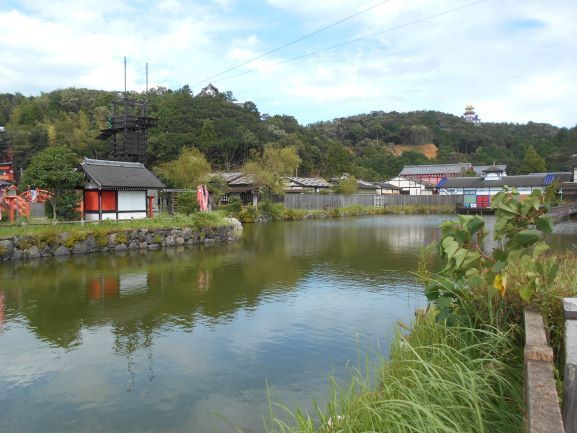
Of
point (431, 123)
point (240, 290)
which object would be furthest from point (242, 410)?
point (431, 123)

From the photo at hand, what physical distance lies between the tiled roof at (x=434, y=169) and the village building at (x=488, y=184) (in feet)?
31.6

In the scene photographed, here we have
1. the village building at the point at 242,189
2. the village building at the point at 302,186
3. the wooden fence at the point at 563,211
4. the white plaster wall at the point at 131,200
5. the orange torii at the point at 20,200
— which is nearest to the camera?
the orange torii at the point at 20,200

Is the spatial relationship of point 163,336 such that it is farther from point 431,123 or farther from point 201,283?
point 431,123

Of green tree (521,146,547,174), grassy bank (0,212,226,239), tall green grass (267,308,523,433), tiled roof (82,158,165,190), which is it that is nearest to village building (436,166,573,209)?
green tree (521,146,547,174)

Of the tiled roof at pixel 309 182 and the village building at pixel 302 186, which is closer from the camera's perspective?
the village building at pixel 302 186

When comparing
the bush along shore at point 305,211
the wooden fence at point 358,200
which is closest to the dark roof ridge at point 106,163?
the bush along shore at point 305,211

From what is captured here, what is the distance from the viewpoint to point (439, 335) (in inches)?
145

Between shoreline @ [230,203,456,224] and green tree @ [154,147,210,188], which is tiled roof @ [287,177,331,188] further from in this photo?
green tree @ [154,147,210,188]

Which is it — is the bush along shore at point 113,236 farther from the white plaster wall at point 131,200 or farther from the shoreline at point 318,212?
the shoreline at point 318,212

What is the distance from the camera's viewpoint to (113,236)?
1517 centimetres

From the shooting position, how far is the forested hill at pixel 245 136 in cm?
3850

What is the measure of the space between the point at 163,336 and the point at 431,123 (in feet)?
267

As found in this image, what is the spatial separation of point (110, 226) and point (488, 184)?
119 ft

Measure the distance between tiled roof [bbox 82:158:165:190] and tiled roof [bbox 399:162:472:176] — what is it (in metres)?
41.0
